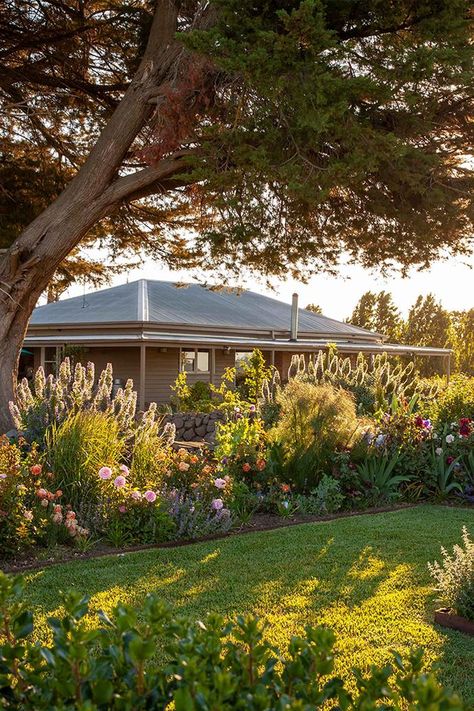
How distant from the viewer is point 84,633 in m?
2.00

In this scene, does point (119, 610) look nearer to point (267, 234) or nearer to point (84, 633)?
point (84, 633)

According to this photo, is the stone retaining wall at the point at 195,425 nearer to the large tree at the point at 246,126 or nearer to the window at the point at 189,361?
the large tree at the point at 246,126

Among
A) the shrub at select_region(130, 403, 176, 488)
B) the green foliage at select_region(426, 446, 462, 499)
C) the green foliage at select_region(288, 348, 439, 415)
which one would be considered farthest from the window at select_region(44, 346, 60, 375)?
the shrub at select_region(130, 403, 176, 488)

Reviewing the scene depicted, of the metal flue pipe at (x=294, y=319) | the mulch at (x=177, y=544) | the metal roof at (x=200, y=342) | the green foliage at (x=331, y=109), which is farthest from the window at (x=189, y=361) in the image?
the mulch at (x=177, y=544)

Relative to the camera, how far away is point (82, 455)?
752 centimetres

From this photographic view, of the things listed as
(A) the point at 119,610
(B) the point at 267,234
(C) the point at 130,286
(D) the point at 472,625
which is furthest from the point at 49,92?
(C) the point at 130,286

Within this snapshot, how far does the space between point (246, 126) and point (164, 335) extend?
16004 millimetres

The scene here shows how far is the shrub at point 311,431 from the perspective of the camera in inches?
362

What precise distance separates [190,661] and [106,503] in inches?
214

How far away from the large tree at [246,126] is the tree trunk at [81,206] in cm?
2

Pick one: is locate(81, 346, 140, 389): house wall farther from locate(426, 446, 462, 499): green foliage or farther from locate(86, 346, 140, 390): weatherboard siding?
locate(426, 446, 462, 499): green foliage

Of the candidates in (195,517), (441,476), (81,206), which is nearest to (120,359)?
(81,206)

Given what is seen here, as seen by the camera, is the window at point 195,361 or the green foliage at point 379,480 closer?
the green foliage at point 379,480

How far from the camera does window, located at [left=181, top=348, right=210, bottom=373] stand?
28430mm
